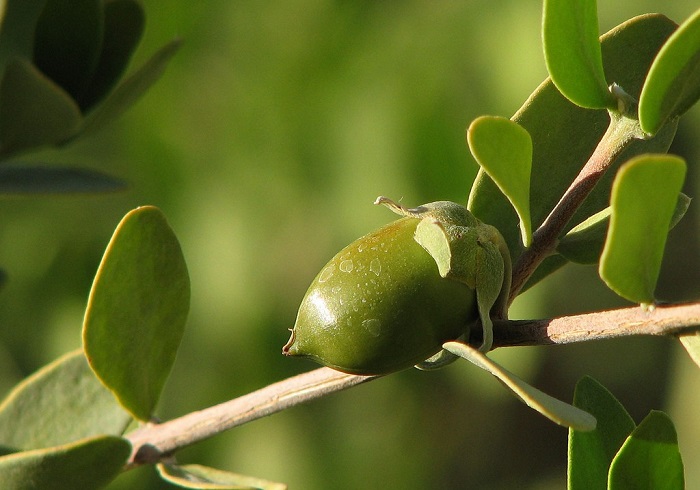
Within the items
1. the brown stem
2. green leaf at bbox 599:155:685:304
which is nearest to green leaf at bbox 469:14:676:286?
the brown stem

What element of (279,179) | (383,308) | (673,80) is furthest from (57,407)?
(279,179)

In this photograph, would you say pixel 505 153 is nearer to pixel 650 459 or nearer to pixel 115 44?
pixel 650 459

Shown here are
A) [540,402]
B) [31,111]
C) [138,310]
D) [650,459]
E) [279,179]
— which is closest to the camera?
[540,402]

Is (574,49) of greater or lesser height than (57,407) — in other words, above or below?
above

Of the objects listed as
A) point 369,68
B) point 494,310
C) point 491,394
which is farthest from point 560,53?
point 491,394

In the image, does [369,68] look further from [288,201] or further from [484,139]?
[484,139]

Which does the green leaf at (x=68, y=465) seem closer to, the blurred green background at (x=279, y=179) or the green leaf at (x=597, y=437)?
the green leaf at (x=597, y=437)

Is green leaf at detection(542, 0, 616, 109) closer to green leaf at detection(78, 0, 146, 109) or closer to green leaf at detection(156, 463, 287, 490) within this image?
green leaf at detection(156, 463, 287, 490)
